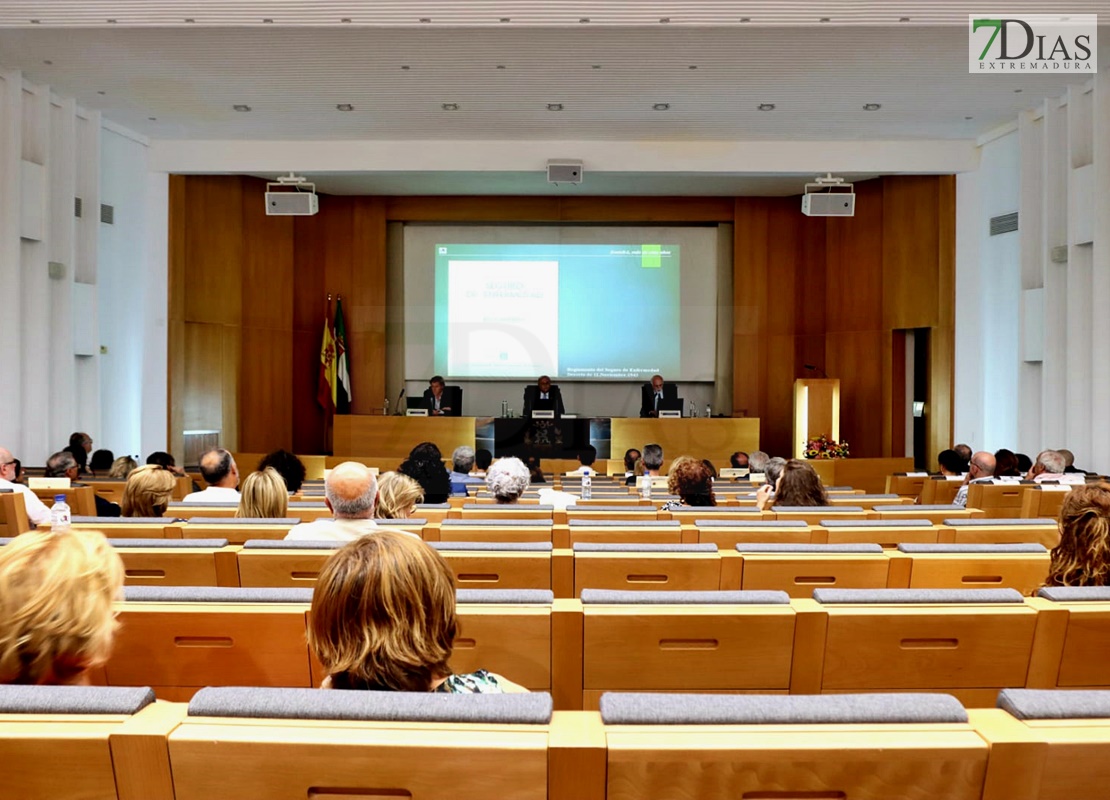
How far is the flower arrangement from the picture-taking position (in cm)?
1223

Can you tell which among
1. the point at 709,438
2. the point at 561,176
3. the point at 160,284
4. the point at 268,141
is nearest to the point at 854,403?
the point at 709,438

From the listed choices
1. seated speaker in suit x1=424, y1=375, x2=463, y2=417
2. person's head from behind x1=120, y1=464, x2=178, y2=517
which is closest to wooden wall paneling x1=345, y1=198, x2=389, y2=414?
seated speaker in suit x1=424, y1=375, x2=463, y2=417

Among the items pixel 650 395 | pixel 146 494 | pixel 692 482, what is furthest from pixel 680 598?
pixel 650 395

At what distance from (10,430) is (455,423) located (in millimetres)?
5145

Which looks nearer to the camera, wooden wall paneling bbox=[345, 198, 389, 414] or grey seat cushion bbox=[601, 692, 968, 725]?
grey seat cushion bbox=[601, 692, 968, 725]

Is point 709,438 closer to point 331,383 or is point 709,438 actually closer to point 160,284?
point 331,383

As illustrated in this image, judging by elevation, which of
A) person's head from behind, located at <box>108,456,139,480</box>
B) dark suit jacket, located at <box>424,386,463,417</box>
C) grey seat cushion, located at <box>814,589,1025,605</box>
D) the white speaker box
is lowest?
person's head from behind, located at <box>108,456,139,480</box>

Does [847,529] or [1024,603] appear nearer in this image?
[1024,603]

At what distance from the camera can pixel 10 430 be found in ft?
32.3

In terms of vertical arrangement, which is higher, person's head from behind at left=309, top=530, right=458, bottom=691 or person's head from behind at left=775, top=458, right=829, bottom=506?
person's head from behind at left=309, top=530, right=458, bottom=691

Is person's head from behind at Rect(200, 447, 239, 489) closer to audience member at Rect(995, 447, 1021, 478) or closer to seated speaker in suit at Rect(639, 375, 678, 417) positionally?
audience member at Rect(995, 447, 1021, 478)

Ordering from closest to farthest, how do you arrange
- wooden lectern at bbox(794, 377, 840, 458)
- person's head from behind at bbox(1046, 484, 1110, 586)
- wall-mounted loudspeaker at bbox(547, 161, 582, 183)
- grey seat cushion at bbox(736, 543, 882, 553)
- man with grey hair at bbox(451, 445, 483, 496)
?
person's head from behind at bbox(1046, 484, 1110, 586), grey seat cushion at bbox(736, 543, 882, 553), man with grey hair at bbox(451, 445, 483, 496), wall-mounted loudspeaker at bbox(547, 161, 582, 183), wooden lectern at bbox(794, 377, 840, 458)

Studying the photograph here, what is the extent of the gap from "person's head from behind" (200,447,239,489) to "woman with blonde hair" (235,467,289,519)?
1.06 m

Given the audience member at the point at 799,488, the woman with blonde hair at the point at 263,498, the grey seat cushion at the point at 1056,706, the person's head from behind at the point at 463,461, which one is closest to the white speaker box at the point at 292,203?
the person's head from behind at the point at 463,461
